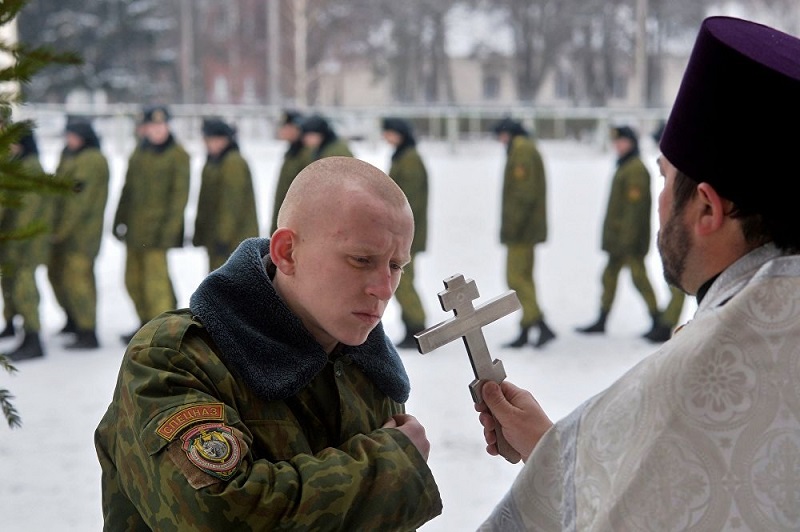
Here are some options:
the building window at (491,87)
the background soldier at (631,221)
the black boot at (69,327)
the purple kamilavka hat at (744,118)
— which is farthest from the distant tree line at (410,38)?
the purple kamilavka hat at (744,118)

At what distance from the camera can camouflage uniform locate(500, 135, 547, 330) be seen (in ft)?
25.1

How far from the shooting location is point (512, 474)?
4.56 meters

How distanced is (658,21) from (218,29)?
8.48m

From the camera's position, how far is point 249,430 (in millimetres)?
1443

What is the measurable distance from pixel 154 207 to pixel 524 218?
92.3 inches

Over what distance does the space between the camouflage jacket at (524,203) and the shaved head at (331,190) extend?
617 cm

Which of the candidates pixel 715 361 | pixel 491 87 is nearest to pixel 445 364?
pixel 715 361

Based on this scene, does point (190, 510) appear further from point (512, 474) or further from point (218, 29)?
point (218, 29)

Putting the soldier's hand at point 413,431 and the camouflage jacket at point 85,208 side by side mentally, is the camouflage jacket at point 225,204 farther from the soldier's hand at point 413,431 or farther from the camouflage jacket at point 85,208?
the soldier's hand at point 413,431

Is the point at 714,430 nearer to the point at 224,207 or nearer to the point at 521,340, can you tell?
the point at 521,340

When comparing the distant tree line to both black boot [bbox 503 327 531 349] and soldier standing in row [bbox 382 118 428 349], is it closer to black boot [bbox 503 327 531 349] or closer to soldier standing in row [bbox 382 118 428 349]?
soldier standing in row [bbox 382 118 428 349]

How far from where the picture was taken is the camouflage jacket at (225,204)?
7.50m

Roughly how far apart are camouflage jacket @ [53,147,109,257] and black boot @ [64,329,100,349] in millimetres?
494

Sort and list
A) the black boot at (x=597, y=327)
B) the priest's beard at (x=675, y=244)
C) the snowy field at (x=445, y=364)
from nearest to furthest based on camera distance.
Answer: the priest's beard at (x=675, y=244) < the snowy field at (x=445, y=364) < the black boot at (x=597, y=327)
